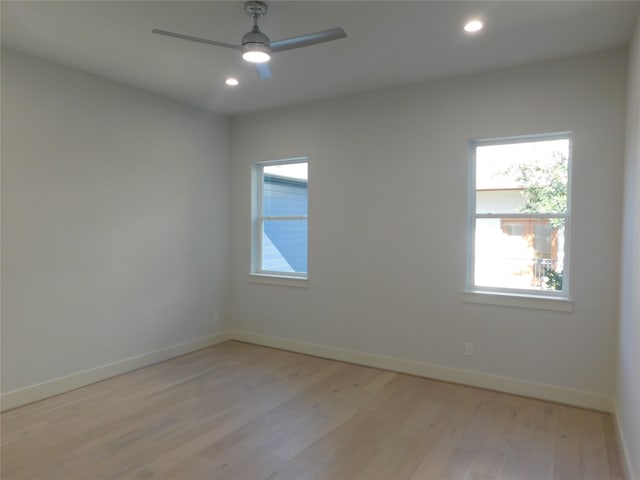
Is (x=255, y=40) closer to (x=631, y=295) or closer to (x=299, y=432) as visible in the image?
(x=299, y=432)

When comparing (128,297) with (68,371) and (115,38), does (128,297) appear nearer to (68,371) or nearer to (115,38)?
(68,371)

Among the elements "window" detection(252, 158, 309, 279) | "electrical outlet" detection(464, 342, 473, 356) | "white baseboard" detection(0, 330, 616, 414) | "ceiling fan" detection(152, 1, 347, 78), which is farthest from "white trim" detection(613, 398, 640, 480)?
"window" detection(252, 158, 309, 279)

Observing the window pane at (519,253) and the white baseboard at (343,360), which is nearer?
the white baseboard at (343,360)

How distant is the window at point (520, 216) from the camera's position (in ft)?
11.5

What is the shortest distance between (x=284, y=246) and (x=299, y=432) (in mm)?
2546

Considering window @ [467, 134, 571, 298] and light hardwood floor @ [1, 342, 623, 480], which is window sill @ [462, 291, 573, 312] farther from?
light hardwood floor @ [1, 342, 623, 480]

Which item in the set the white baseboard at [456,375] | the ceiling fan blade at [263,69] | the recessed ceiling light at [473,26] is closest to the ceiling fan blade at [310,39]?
the ceiling fan blade at [263,69]

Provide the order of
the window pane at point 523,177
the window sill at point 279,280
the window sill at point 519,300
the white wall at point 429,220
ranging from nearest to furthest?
the white wall at point 429,220, the window sill at point 519,300, the window pane at point 523,177, the window sill at point 279,280

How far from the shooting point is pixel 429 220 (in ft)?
→ 13.0

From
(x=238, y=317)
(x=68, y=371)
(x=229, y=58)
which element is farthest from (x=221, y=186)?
(x=68, y=371)

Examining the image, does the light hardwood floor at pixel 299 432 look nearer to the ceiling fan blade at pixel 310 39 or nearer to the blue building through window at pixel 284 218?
the blue building through window at pixel 284 218

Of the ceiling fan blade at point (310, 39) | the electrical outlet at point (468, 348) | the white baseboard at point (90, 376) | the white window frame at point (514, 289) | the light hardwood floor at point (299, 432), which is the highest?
the ceiling fan blade at point (310, 39)

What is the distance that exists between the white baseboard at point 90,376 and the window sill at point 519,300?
3.12m

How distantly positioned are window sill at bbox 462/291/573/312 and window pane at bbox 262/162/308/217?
6.98ft
